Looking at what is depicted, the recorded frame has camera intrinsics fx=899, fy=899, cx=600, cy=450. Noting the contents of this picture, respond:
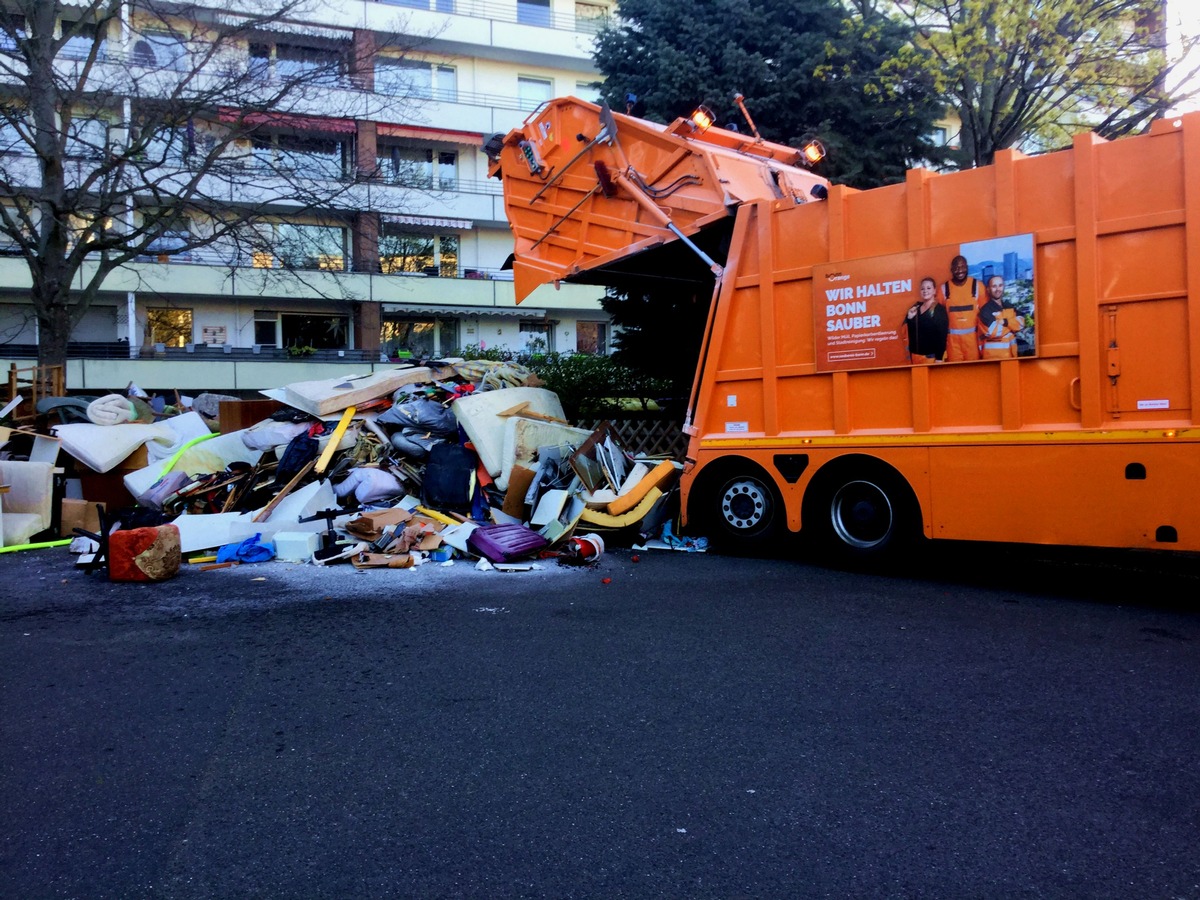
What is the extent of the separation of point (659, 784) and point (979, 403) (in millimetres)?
4488

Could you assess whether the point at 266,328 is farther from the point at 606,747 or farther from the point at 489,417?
the point at 606,747

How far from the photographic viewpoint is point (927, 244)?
22.4 feet

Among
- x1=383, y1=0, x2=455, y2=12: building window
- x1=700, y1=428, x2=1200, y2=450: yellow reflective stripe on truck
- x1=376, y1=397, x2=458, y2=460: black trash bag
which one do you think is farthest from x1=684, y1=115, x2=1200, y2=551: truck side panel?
x1=383, y1=0, x2=455, y2=12: building window

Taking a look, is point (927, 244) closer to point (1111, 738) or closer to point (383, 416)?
point (1111, 738)

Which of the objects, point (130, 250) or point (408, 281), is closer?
point (130, 250)

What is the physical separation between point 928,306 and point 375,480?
568cm

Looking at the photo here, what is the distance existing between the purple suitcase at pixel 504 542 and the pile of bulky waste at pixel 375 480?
0.06 feet

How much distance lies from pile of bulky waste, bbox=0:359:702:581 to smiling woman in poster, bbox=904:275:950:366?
2.95 metres

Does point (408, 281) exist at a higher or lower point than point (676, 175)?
higher

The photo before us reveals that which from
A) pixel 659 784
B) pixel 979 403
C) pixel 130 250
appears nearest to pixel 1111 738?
pixel 659 784

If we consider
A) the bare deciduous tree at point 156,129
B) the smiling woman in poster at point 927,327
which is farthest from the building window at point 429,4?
the smiling woman in poster at point 927,327

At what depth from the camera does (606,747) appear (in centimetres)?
364

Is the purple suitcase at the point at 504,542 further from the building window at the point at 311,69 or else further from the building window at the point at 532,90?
the building window at the point at 532,90

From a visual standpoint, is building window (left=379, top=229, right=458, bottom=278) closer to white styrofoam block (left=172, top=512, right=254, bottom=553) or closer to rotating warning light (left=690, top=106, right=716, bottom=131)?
white styrofoam block (left=172, top=512, right=254, bottom=553)
